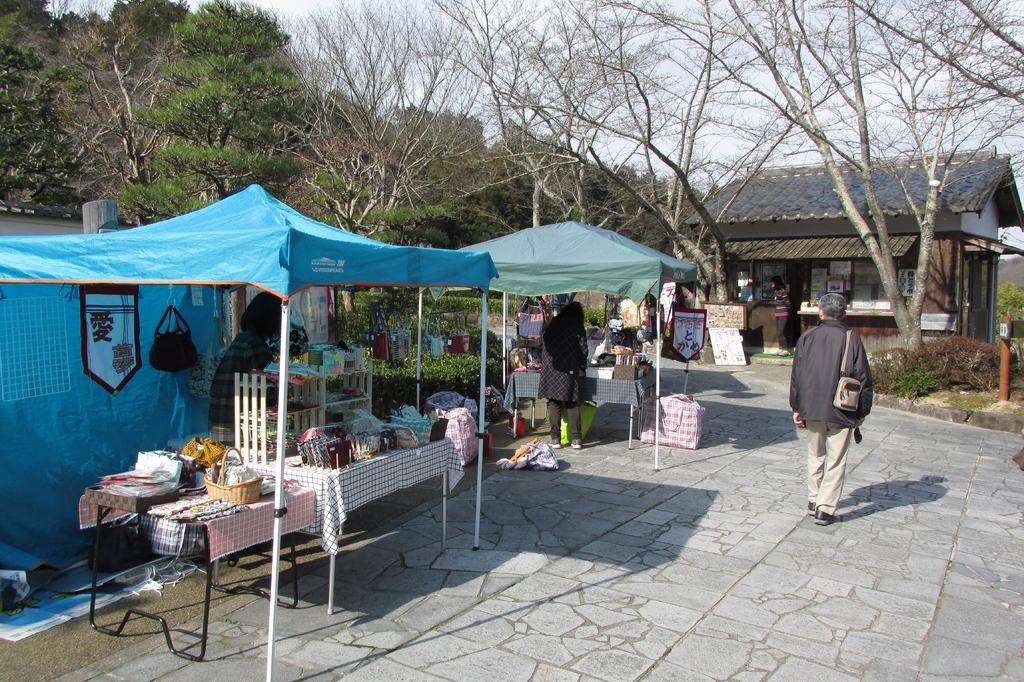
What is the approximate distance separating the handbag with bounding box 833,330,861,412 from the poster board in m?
11.1

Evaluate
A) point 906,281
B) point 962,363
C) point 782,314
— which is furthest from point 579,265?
point 906,281

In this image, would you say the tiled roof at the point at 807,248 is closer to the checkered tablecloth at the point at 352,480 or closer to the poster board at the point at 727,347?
the poster board at the point at 727,347

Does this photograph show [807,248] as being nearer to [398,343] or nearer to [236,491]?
[398,343]

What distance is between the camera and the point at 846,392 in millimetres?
5699

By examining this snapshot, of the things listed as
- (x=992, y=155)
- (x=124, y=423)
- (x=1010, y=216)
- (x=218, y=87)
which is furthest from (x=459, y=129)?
Result: (x=124, y=423)

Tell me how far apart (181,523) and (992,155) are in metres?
20.1

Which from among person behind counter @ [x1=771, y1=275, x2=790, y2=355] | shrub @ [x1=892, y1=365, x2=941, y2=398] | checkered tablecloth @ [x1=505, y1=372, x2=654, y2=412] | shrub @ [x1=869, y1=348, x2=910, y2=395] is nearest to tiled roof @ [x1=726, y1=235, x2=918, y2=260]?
person behind counter @ [x1=771, y1=275, x2=790, y2=355]

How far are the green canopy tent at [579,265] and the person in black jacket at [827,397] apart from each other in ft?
5.93

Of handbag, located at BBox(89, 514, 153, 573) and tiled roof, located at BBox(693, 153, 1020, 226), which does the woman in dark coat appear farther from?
tiled roof, located at BBox(693, 153, 1020, 226)

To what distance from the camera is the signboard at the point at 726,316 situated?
17172 millimetres

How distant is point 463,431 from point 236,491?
12.3 ft

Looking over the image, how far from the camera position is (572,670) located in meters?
3.69

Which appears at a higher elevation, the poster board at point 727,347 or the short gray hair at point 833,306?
the short gray hair at point 833,306

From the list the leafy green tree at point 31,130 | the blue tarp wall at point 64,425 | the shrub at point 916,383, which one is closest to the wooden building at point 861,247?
the shrub at point 916,383
